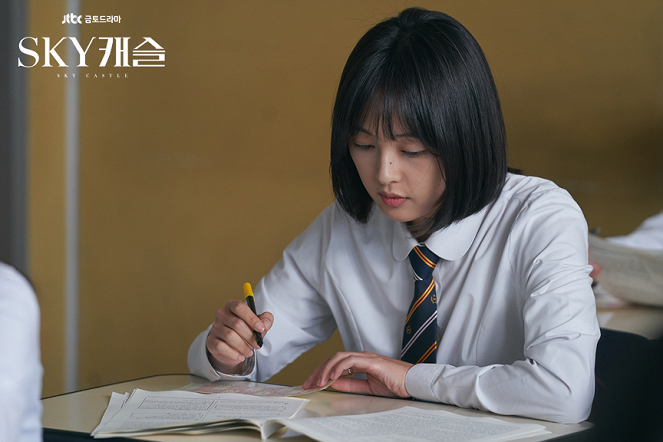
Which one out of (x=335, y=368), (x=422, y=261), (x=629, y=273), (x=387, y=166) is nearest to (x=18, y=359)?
(x=335, y=368)

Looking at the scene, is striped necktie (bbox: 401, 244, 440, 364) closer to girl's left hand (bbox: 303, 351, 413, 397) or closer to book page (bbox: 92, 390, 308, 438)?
girl's left hand (bbox: 303, 351, 413, 397)

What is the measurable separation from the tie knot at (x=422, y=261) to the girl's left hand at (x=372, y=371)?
22cm

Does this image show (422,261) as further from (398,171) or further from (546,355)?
(546,355)

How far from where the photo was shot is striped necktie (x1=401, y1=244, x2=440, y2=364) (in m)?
1.24

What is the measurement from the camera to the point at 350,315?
141 centimetres

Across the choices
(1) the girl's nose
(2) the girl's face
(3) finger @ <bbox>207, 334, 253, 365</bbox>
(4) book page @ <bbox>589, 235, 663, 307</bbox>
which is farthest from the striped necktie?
(4) book page @ <bbox>589, 235, 663, 307</bbox>

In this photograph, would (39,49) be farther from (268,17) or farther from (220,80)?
(268,17)

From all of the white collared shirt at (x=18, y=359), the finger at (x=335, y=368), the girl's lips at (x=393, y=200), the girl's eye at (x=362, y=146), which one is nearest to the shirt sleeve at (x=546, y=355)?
the finger at (x=335, y=368)

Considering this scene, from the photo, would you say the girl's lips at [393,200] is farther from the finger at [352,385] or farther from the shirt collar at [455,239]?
the finger at [352,385]

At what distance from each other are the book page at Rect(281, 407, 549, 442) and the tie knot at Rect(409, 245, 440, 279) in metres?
0.36

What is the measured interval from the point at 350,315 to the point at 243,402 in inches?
17.1

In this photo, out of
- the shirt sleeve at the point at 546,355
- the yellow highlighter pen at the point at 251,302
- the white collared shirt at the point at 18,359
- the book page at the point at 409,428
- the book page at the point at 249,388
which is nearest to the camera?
the white collared shirt at the point at 18,359

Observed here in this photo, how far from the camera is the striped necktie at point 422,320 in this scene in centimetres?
124

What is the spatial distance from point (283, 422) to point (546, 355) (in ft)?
1.52
